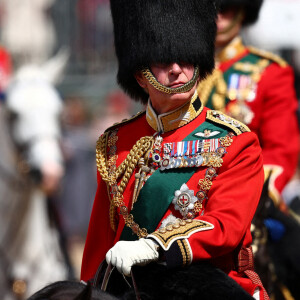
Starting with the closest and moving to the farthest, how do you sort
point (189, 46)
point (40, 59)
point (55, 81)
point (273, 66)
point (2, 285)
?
point (189, 46) < point (273, 66) < point (2, 285) < point (55, 81) < point (40, 59)

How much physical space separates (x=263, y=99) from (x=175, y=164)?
5.85ft

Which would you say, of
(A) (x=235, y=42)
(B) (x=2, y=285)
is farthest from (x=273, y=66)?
(B) (x=2, y=285)

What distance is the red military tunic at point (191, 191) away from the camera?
3.50m

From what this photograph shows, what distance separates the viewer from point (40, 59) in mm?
11883

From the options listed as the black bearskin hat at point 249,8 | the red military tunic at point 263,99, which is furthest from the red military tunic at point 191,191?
the black bearskin hat at point 249,8

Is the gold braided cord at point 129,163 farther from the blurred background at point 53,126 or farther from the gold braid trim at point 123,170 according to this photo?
the blurred background at point 53,126

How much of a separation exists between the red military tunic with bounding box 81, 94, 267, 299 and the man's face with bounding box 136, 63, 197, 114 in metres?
0.04

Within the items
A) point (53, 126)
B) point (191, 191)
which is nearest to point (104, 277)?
point (191, 191)

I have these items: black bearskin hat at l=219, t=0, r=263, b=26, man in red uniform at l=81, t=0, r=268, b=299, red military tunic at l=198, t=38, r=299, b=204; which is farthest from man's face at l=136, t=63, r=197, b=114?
black bearskin hat at l=219, t=0, r=263, b=26

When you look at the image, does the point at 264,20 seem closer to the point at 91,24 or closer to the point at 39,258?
the point at 39,258

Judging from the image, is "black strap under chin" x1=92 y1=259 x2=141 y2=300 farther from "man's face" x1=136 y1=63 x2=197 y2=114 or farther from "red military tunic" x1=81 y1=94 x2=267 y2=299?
"man's face" x1=136 y1=63 x2=197 y2=114

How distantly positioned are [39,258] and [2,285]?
1.26 ft

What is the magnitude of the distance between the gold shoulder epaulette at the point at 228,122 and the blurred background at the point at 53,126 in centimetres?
332

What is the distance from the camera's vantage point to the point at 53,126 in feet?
24.1
